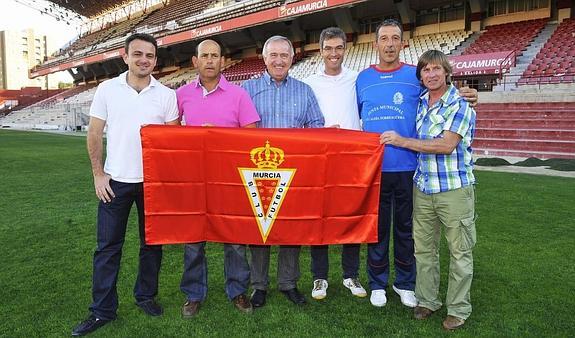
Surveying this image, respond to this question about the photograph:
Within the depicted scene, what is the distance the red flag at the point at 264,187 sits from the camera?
300 cm

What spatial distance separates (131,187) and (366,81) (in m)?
1.70

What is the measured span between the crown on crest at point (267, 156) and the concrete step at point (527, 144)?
11.0m

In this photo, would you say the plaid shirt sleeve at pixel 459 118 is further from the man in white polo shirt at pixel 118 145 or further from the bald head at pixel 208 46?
the man in white polo shirt at pixel 118 145

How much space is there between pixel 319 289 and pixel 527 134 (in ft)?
37.1

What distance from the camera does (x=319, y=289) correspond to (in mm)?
3385

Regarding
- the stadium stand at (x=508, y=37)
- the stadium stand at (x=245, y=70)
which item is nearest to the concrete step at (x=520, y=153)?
the stadium stand at (x=508, y=37)

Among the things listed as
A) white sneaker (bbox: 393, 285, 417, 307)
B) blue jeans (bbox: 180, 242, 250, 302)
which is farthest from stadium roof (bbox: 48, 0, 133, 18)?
white sneaker (bbox: 393, 285, 417, 307)

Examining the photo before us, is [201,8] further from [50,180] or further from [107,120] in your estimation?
[107,120]

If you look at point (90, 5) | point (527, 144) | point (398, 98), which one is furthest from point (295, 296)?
point (90, 5)

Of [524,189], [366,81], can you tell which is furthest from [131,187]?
[524,189]

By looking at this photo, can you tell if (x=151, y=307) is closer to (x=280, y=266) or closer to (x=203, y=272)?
(x=203, y=272)

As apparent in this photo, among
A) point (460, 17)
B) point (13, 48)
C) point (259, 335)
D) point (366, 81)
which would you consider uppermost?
point (13, 48)

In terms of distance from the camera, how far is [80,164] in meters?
11.3

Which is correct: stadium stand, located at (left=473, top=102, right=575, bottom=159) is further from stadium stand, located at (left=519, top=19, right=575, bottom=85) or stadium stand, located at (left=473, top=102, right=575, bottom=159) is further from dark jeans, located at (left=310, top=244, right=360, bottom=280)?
A: dark jeans, located at (left=310, top=244, right=360, bottom=280)
